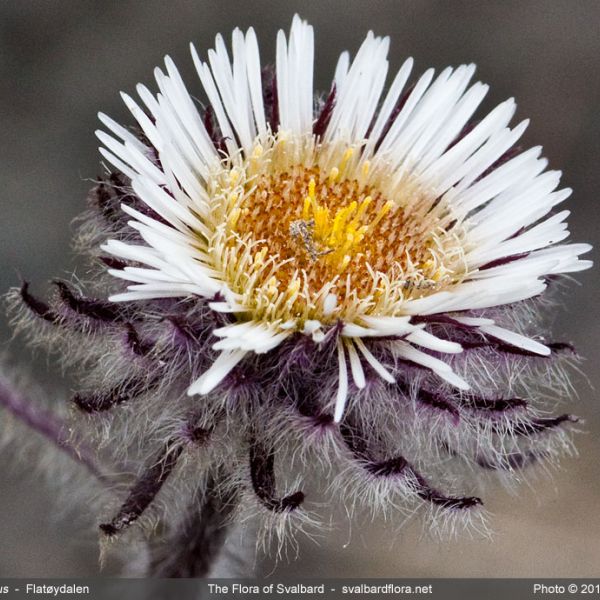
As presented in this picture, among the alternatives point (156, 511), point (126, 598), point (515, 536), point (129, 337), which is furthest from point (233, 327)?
point (515, 536)

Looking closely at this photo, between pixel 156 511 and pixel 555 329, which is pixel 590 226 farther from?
pixel 156 511

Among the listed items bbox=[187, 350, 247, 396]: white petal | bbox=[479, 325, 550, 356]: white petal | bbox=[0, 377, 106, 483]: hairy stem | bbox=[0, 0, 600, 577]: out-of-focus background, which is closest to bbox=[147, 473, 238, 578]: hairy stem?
bbox=[0, 377, 106, 483]: hairy stem

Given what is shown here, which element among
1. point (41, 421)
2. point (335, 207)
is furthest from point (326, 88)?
point (41, 421)

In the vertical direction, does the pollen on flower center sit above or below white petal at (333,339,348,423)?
above

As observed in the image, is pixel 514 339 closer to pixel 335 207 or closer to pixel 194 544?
pixel 335 207

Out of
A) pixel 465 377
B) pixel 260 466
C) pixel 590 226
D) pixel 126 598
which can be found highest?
pixel 590 226

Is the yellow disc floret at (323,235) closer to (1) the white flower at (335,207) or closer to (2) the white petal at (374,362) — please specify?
(1) the white flower at (335,207)

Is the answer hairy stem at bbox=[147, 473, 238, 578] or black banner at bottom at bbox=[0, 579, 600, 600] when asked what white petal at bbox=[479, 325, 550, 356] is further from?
black banner at bottom at bbox=[0, 579, 600, 600]
